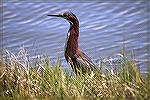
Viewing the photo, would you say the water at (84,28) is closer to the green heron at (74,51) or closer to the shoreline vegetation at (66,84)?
the green heron at (74,51)

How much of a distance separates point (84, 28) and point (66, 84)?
5.01m

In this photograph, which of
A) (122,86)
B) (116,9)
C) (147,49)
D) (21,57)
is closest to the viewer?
(122,86)

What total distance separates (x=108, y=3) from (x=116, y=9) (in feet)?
1.03

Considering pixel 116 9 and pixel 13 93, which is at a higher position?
pixel 13 93

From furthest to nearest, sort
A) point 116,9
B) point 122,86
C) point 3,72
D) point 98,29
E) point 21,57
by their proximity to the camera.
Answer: point 116,9 < point 98,29 < point 21,57 < point 3,72 < point 122,86

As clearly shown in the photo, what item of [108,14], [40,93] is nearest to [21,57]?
[40,93]

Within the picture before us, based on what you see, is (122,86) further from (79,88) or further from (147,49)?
(147,49)

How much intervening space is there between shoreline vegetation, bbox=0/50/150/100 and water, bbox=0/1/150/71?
8.62ft

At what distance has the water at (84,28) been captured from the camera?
28.9ft

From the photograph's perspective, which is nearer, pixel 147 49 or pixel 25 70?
pixel 25 70

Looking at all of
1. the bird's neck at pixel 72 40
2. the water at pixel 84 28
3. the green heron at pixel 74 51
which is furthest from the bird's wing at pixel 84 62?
the water at pixel 84 28

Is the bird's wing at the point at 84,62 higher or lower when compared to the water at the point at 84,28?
higher

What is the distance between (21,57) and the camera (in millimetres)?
5844

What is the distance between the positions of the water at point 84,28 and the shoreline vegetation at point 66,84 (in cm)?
263
